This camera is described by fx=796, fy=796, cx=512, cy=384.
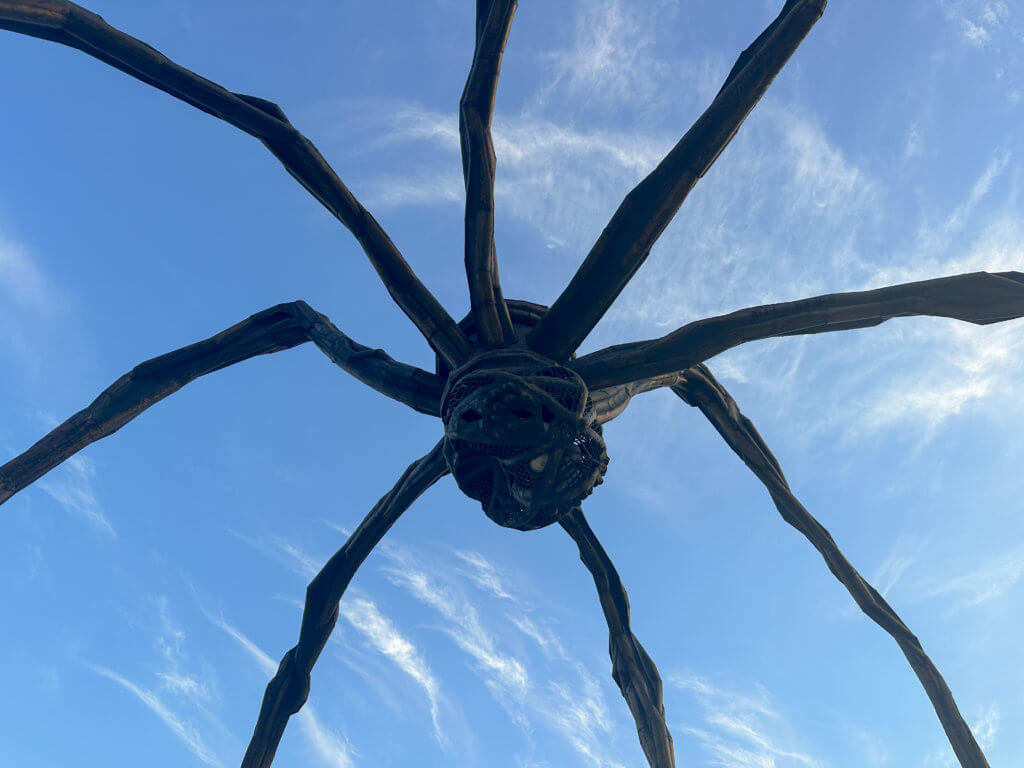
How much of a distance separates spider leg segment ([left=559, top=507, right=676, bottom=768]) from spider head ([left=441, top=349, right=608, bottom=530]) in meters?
1.85

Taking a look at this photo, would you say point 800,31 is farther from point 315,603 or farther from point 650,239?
point 315,603

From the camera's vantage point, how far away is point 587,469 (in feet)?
23.9

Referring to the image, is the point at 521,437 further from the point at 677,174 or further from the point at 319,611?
the point at 319,611

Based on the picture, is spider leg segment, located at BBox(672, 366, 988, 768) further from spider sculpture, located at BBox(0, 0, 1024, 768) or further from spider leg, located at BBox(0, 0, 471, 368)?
spider leg, located at BBox(0, 0, 471, 368)

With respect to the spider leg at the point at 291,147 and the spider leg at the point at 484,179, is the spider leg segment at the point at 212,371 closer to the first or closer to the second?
the spider leg at the point at 291,147

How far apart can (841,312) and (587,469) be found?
103 inches

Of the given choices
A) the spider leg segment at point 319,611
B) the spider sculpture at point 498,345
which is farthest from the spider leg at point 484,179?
the spider leg segment at point 319,611

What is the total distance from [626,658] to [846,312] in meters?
4.99

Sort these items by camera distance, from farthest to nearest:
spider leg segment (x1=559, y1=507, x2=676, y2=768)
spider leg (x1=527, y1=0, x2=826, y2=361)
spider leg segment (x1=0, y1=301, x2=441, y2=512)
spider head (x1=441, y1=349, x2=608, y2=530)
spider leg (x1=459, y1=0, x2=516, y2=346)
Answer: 1. spider leg segment (x1=559, y1=507, x2=676, y2=768)
2. spider leg (x1=459, y1=0, x2=516, y2=346)
3. spider leg segment (x1=0, y1=301, x2=441, y2=512)
4. spider leg (x1=527, y1=0, x2=826, y2=361)
5. spider head (x1=441, y1=349, x2=608, y2=530)

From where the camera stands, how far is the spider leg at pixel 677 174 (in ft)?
22.3

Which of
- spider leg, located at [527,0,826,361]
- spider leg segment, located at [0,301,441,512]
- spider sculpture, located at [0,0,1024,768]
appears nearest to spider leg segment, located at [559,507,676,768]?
spider sculpture, located at [0,0,1024,768]

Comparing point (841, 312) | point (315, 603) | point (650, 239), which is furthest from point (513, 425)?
point (315, 603)

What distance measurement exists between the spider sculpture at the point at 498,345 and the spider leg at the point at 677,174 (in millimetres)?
13

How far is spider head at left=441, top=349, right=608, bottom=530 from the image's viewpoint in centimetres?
666
